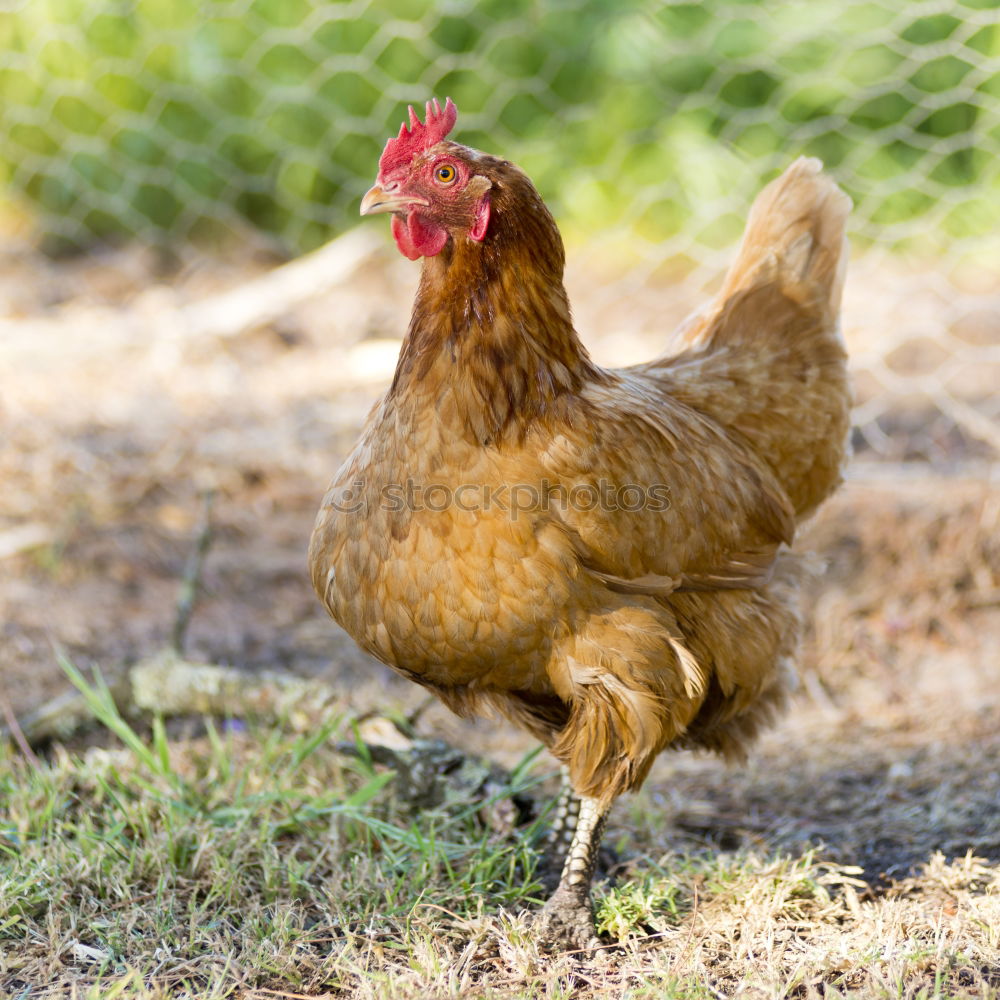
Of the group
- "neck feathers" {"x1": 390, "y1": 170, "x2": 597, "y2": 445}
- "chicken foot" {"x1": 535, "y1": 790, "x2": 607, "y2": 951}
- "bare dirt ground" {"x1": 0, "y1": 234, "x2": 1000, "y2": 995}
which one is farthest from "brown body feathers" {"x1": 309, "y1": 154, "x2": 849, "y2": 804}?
"bare dirt ground" {"x1": 0, "y1": 234, "x2": 1000, "y2": 995}

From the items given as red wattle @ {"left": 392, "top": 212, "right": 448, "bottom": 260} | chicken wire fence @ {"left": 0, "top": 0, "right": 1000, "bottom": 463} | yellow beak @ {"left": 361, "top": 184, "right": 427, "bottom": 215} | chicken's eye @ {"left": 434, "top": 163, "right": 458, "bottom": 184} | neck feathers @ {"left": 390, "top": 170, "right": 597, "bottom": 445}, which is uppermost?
chicken wire fence @ {"left": 0, "top": 0, "right": 1000, "bottom": 463}

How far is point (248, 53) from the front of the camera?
6145 millimetres

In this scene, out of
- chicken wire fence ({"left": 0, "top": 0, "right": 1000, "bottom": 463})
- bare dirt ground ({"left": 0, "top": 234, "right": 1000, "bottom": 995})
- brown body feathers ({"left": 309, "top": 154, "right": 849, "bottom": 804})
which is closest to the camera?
brown body feathers ({"left": 309, "top": 154, "right": 849, "bottom": 804})

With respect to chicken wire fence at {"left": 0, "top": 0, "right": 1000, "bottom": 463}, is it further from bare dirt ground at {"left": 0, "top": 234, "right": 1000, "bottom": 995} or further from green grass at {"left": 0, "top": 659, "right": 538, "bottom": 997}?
green grass at {"left": 0, "top": 659, "right": 538, "bottom": 997}

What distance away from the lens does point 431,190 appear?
195 centimetres

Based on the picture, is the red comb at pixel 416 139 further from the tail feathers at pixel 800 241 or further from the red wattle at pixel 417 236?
the tail feathers at pixel 800 241

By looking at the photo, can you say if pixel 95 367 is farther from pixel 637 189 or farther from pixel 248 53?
pixel 637 189

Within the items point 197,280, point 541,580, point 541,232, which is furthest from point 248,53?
point 541,580

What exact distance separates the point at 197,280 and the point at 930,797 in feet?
16.2

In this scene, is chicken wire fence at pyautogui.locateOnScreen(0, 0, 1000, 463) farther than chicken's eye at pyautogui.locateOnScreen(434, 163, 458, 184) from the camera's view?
Yes

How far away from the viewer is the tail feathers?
109 inches

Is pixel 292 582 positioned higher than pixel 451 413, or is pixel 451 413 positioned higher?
pixel 451 413

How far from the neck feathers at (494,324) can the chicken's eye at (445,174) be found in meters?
0.08

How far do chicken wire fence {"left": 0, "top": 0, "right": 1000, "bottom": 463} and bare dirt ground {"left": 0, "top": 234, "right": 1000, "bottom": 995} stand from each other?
521mm
